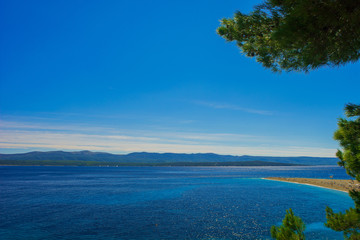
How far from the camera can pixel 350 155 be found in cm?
637

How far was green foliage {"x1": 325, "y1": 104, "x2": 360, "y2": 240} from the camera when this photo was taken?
20.8ft

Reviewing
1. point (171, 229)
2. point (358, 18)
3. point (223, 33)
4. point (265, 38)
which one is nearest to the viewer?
point (358, 18)

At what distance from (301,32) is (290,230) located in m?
6.99

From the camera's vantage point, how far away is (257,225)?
26.0m

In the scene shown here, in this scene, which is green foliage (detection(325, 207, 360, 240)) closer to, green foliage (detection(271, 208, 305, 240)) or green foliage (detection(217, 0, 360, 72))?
green foliage (detection(271, 208, 305, 240))

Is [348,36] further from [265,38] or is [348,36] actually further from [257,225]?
[257,225]

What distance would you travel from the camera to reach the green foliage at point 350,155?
6.34 m

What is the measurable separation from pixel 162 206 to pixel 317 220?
2250 cm

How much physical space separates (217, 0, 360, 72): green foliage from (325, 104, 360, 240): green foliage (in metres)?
1.84

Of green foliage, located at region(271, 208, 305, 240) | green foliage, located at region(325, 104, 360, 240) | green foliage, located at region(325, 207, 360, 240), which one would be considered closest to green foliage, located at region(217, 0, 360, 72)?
green foliage, located at region(325, 104, 360, 240)

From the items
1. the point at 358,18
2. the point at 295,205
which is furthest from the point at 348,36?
the point at 295,205

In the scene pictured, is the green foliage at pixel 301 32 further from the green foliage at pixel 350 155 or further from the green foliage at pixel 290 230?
the green foliage at pixel 290 230

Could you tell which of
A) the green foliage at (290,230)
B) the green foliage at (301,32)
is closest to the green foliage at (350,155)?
the green foliage at (290,230)

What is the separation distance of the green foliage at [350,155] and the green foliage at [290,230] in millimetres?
1149
